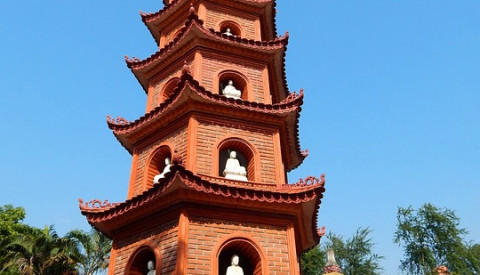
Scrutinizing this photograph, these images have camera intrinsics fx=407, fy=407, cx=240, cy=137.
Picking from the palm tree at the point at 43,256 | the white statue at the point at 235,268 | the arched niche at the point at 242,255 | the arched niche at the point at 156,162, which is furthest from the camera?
the palm tree at the point at 43,256

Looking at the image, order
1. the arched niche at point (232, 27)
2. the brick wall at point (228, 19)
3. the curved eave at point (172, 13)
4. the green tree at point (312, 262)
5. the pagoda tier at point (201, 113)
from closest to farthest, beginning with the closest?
the pagoda tier at point (201, 113)
the brick wall at point (228, 19)
the arched niche at point (232, 27)
the curved eave at point (172, 13)
the green tree at point (312, 262)

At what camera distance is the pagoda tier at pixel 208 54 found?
13.1 metres

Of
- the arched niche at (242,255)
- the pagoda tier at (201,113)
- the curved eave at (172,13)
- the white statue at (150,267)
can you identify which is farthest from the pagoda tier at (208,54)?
the white statue at (150,267)

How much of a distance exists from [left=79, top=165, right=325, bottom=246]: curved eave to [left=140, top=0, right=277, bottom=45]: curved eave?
8024mm

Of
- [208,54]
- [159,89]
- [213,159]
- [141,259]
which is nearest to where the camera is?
[141,259]

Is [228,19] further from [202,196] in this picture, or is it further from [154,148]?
[202,196]

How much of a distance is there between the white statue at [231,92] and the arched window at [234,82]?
0.19 metres

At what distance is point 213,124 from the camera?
1169 centimetres

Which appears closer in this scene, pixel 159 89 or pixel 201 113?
pixel 201 113

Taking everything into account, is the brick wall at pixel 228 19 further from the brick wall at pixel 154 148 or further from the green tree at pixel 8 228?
the green tree at pixel 8 228

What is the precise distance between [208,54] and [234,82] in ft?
4.14

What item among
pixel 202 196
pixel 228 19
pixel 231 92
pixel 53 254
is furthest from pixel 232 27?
pixel 53 254

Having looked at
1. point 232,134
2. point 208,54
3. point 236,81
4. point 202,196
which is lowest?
point 202,196

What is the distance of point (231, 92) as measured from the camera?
513 inches
